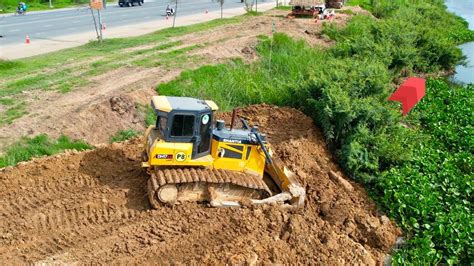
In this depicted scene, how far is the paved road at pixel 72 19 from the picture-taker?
33.8 m

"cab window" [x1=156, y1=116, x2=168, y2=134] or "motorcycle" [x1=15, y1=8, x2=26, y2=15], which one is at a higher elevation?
"cab window" [x1=156, y1=116, x2=168, y2=134]

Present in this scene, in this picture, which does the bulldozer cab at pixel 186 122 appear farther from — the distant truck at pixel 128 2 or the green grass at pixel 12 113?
the distant truck at pixel 128 2

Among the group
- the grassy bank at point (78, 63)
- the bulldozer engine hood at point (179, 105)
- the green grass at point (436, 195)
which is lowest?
the green grass at point (436, 195)

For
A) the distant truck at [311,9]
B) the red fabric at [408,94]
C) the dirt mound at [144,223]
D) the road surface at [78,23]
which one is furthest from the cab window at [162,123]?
the distant truck at [311,9]

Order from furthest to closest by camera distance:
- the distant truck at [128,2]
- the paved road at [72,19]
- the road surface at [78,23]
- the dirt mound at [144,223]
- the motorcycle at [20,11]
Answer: the distant truck at [128,2], the motorcycle at [20,11], the paved road at [72,19], the road surface at [78,23], the dirt mound at [144,223]

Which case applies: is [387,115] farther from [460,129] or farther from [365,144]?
[460,129]

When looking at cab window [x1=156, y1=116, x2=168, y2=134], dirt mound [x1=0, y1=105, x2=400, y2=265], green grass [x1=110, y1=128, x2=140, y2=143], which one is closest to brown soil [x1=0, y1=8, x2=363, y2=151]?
green grass [x1=110, y1=128, x2=140, y2=143]

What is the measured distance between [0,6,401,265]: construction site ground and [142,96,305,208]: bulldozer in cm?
37

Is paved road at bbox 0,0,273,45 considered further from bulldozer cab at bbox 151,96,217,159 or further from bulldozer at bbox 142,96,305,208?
bulldozer at bbox 142,96,305,208

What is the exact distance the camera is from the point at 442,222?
1195 centimetres

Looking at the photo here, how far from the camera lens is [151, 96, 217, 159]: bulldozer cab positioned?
1095 centimetres

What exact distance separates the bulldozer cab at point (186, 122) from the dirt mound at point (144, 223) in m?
1.59

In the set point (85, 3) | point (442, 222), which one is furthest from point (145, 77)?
point (85, 3)

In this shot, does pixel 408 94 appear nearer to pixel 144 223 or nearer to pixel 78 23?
pixel 144 223
